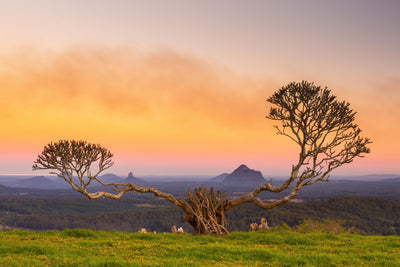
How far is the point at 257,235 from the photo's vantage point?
66.1ft

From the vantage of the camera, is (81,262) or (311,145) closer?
(81,262)

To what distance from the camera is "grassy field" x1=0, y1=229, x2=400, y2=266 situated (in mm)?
13484

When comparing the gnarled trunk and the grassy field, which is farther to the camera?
the gnarled trunk

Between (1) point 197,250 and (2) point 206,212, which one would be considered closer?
(1) point 197,250

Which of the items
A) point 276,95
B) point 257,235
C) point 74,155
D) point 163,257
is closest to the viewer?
point 163,257

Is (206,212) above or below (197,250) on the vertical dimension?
above

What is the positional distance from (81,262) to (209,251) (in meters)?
6.12

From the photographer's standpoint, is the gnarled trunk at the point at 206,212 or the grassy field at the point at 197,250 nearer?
the grassy field at the point at 197,250

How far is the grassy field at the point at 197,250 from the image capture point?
1348 cm

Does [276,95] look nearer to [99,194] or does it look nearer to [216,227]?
[216,227]

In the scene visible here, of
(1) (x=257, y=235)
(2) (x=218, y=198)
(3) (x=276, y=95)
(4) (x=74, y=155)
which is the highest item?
(3) (x=276, y=95)

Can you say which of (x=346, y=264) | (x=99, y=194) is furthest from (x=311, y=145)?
(x=99, y=194)

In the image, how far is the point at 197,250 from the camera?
1568 cm

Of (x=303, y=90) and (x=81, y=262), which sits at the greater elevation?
(x=303, y=90)
